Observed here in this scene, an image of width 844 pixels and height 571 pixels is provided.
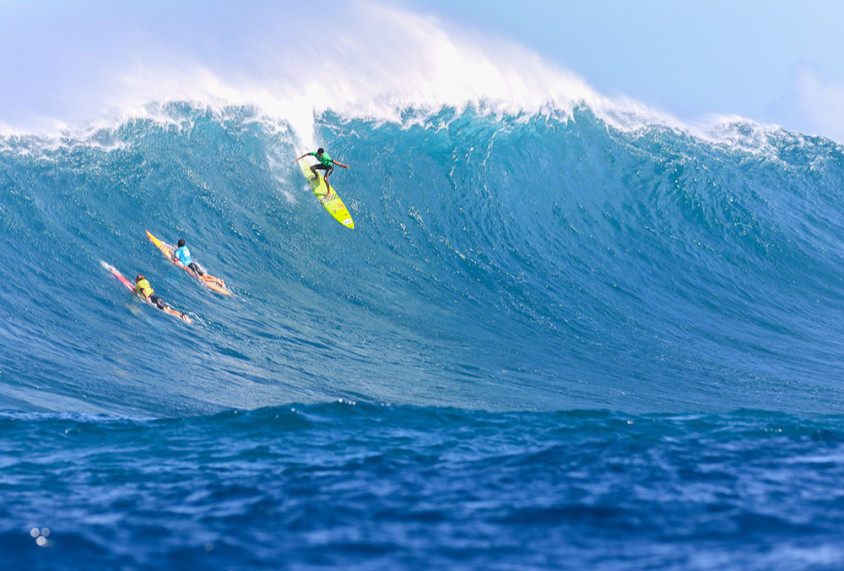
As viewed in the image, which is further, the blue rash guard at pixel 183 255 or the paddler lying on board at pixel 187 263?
the blue rash guard at pixel 183 255

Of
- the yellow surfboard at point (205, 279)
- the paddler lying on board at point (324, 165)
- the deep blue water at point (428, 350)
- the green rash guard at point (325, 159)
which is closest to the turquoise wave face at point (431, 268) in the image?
the deep blue water at point (428, 350)

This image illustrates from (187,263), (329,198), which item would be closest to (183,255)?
(187,263)

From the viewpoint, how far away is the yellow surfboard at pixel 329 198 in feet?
53.0

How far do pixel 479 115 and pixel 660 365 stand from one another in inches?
416

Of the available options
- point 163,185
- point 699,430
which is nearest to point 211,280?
point 163,185

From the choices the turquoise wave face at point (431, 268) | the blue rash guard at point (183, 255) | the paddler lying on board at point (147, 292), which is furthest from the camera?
the blue rash guard at point (183, 255)

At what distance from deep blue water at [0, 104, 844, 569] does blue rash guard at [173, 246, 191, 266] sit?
0.21 m

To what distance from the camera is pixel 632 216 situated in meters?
17.5

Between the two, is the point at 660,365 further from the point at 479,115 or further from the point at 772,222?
the point at 479,115

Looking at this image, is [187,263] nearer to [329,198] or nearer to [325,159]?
[329,198]

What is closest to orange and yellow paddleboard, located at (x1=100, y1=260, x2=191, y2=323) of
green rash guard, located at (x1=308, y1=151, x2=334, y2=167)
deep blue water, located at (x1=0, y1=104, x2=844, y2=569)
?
deep blue water, located at (x1=0, y1=104, x2=844, y2=569)

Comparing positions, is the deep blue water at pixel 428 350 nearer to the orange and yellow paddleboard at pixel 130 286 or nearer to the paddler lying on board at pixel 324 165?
the orange and yellow paddleboard at pixel 130 286

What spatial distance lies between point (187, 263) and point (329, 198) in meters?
3.94

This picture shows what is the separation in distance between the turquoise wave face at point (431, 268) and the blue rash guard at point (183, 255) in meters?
0.26
